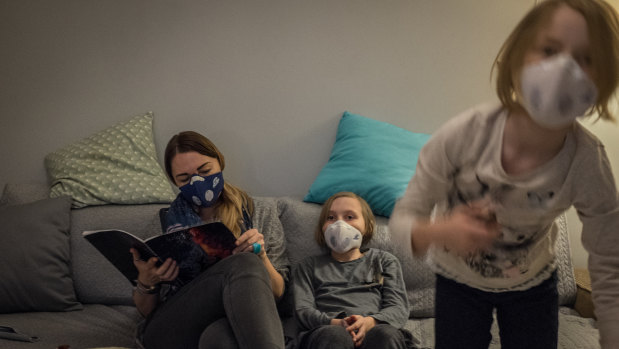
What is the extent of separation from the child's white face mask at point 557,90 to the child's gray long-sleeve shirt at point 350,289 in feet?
3.46

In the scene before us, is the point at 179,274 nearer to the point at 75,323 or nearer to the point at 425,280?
the point at 75,323

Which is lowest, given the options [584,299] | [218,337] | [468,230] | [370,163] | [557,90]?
[584,299]

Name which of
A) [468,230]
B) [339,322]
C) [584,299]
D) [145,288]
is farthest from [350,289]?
[468,230]

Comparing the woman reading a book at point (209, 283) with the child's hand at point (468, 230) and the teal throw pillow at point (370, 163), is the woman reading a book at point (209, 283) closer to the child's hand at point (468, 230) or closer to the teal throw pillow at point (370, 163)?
the teal throw pillow at point (370, 163)

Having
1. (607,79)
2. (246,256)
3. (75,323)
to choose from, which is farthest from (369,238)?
(607,79)

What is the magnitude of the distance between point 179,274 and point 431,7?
5.15 feet

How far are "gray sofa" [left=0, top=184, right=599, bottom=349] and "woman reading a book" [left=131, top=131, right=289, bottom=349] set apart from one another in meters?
0.22

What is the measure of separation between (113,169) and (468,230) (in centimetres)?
180

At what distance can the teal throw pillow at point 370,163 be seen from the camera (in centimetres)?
218

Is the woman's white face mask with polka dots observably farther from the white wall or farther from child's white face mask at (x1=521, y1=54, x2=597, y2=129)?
child's white face mask at (x1=521, y1=54, x2=597, y2=129)

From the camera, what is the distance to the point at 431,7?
7.89 feet

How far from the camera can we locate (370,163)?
2.26 meters

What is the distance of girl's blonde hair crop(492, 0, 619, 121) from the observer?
870 mm

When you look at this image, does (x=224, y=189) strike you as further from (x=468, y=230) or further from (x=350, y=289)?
(x=468, y=230)
